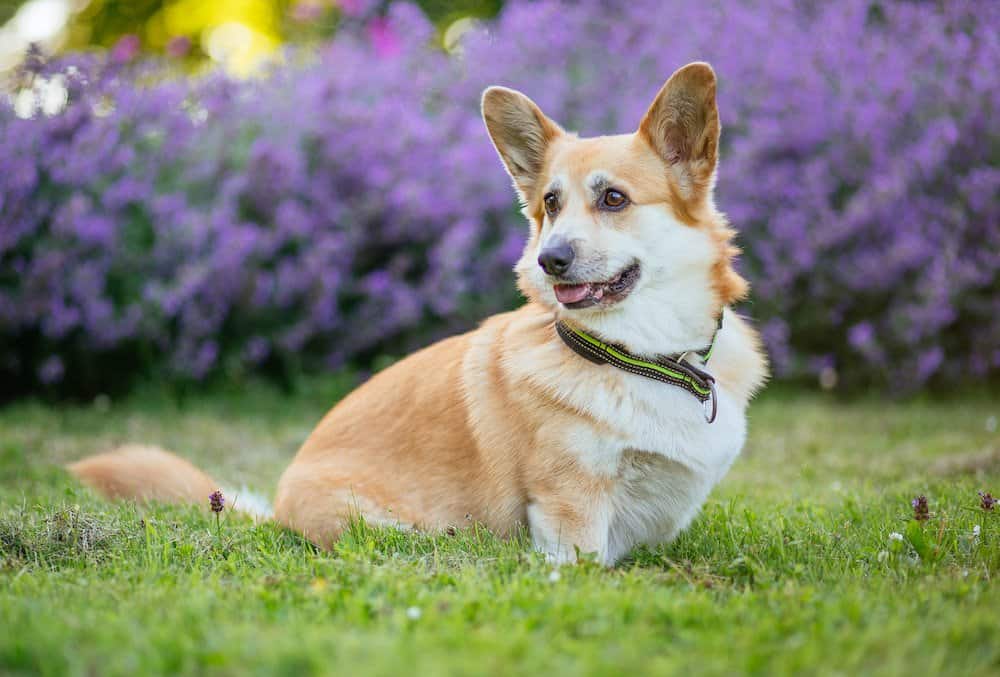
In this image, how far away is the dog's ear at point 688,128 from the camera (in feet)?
9.30

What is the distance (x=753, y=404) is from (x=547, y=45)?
10.2 ft

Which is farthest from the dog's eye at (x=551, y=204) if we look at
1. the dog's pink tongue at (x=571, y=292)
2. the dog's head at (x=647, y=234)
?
the dog's pink tongue at (x=571, y=292)

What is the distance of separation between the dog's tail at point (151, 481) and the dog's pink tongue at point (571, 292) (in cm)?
149

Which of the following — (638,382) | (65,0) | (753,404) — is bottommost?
(753,404)

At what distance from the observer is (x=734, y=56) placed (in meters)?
6.34

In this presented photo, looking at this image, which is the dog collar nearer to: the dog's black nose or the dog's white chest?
the dog's white chest

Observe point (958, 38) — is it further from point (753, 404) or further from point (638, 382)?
point (638, 382)

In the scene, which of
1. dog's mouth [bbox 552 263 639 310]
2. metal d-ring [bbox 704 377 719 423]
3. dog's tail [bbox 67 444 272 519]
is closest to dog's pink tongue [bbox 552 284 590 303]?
dog's mouth [bbox 552 263 639 310]

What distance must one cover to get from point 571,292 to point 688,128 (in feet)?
2.20

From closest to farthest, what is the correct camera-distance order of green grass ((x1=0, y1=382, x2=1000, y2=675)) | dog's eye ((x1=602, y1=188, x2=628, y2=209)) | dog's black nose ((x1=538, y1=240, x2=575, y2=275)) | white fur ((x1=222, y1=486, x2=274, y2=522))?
green grass ((x1=0, y1=382, x2=1000, y2=675)) → dog's black nose ((x1=538, y1=240, x2=575, y2=275)) → dog's eye ((x1=602, y1=188, x2=628, y2=209)) → white fur ((x1=222, y1=486, x2=274, y2=522))

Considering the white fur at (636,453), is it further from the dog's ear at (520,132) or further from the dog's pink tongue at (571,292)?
the dog's ear at (520,132)

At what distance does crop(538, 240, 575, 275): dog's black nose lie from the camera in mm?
2752

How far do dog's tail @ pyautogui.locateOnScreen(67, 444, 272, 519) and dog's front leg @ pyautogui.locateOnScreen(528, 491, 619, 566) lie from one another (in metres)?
1.30

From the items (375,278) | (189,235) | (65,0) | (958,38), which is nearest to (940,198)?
(958,38)
